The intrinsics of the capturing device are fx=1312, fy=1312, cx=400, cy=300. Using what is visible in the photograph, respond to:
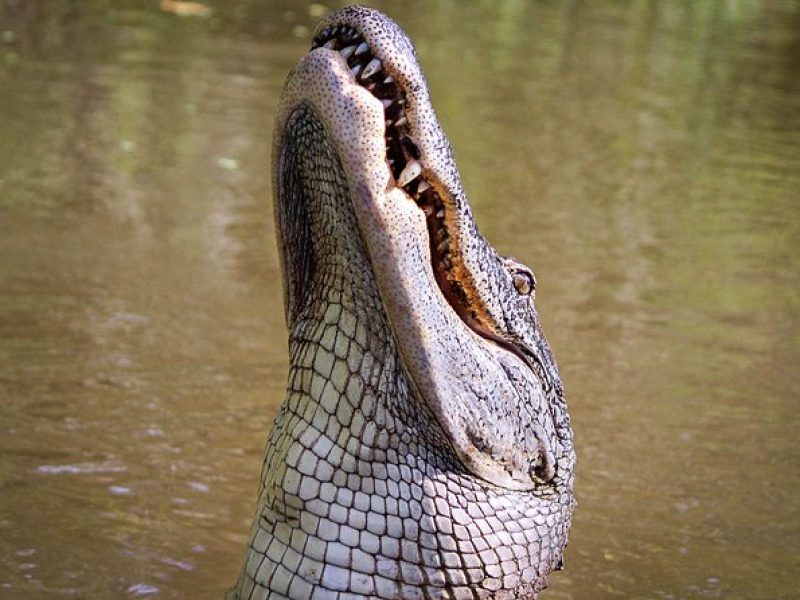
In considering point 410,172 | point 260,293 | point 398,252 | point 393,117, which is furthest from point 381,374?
point 260,293

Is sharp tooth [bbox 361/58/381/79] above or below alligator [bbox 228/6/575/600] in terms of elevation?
above

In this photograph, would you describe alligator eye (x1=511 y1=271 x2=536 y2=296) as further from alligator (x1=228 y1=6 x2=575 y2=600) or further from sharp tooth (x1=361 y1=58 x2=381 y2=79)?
sharp tooth (x1=361 y1=58 x2=381 y2=79)

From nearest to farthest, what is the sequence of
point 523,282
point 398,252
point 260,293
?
point 398,252, point 523,282, point 260,293

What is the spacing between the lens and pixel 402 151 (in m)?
2.74

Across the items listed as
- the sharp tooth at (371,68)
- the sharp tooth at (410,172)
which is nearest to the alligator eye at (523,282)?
the sharp tooth at (410,172)

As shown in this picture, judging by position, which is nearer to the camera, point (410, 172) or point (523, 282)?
point (410, 172)

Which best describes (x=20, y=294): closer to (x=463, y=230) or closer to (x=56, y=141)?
(x=56, y=141)

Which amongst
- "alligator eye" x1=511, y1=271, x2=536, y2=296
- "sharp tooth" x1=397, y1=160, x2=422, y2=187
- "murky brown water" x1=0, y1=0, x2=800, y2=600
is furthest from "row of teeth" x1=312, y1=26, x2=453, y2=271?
"murky brown water" x1=0, y1=0, x2=800, y2=600

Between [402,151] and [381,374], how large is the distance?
47 cm

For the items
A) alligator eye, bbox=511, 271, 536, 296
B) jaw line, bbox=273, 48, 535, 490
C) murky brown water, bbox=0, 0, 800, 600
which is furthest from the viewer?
murky brown water, bbox=0, 0, 800, 600

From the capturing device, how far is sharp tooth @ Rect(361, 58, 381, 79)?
2.69m

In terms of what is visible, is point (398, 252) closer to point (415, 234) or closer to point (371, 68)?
point (415, 234)

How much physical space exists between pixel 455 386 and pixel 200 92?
791 cm

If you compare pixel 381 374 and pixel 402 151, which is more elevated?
pixel 402 151
